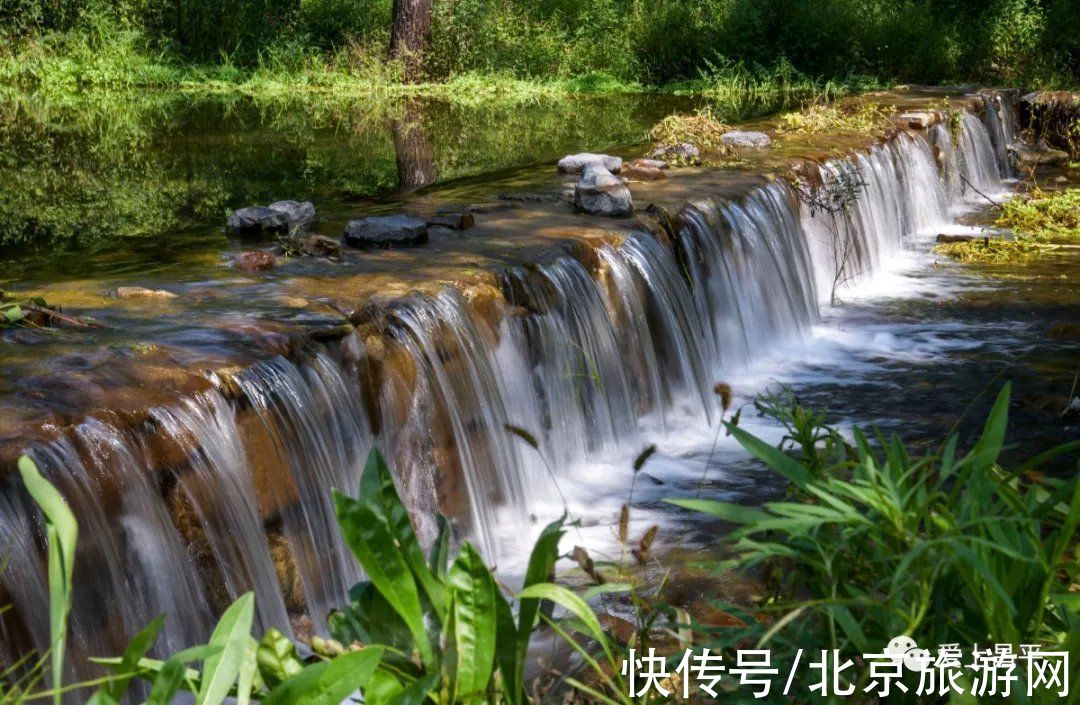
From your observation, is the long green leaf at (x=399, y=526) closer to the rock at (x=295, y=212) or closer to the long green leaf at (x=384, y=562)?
the long green leaf at (x=384, y=562)

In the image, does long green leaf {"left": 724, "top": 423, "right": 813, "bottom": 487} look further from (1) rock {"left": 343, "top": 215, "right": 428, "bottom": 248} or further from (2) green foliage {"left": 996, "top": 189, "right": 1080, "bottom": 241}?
(2) green foliage {"left": 996, "top": 189, "right": 1080, "bottom": 241}

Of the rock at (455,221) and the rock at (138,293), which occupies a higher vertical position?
the rock at (455,221)

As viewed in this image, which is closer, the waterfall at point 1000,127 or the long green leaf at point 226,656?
the long green leaf at point 226,656

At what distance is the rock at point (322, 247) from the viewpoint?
5.86 meters

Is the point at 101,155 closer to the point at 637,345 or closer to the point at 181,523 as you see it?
the point at 637,345

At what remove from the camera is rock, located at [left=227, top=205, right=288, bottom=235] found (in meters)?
6.35

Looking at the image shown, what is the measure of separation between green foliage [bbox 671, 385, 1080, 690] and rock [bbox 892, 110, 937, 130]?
392 inches

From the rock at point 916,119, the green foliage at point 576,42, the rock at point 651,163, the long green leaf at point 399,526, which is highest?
the green foliage at point 576,42

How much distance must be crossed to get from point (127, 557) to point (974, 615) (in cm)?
224

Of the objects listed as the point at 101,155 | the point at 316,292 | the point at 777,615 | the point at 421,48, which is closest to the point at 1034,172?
the point at 421,48

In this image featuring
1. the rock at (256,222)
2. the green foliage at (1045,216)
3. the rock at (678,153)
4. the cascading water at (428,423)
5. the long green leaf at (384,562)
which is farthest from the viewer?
the green foliage at (1045,216)

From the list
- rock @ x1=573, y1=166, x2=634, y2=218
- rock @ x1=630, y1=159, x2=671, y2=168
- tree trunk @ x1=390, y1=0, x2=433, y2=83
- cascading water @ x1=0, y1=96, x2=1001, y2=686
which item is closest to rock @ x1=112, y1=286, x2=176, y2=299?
cascading water @ x1=0, y1=96, x2=1001, y2=686

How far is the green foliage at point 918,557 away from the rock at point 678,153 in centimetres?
664

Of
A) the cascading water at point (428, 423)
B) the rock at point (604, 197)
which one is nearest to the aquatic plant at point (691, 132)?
the cascading water at point (428, 423)
